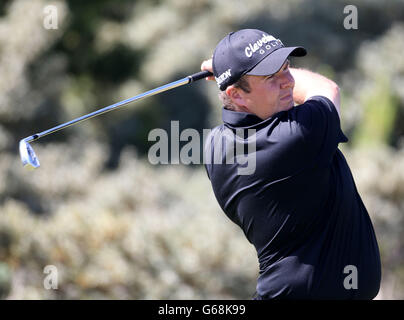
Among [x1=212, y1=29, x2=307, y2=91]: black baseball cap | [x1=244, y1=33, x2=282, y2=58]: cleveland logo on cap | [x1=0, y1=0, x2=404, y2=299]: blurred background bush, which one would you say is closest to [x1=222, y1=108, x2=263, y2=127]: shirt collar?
[x1=212, y1=29, x2=307, y2=91]: black baseball cap

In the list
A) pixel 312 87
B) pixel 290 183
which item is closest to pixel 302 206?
pixel 290 183

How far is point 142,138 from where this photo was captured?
39.7ft

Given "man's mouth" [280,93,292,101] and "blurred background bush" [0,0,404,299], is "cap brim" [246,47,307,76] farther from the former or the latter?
"blurred background bush" [0,0,404,299]

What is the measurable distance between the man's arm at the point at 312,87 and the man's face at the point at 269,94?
155 millimetres

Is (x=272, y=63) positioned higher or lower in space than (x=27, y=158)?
higher

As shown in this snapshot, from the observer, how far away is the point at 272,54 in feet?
7.04

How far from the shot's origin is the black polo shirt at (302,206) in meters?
2.12

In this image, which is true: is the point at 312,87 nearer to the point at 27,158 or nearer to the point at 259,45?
the point at 259,45

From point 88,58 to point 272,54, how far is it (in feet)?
29.3

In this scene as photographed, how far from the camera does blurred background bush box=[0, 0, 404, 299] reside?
18.7ft

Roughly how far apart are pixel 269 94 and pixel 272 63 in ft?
0.40

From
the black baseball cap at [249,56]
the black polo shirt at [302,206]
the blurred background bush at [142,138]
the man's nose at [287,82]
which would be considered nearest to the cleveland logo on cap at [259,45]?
the black baseball cap at [249,56]

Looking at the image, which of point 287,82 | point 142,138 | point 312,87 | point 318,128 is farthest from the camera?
point 142,138

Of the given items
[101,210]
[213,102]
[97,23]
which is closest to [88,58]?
[97,23]
